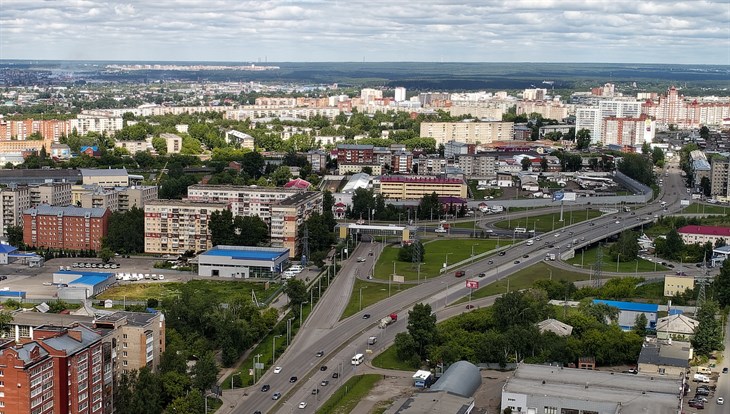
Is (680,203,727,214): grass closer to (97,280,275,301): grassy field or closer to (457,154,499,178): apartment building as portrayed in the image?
(457,154,499,178): apartment building

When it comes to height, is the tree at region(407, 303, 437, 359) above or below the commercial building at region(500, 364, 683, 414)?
above

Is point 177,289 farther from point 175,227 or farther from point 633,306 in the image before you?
point 633,306

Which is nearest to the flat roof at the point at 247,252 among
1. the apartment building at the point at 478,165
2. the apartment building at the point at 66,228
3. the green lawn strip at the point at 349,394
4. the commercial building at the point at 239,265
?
the commercial building at the point at 239,265

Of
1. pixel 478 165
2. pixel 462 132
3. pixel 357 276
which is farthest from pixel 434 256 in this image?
pixel 462 132

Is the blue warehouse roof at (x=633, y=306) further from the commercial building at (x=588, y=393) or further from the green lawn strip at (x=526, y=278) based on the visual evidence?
the commercial building at (x=588, y=393)

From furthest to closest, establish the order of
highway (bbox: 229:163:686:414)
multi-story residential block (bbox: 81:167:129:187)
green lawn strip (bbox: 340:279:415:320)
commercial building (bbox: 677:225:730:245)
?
Result: multi-story residential block (bbox: 81:167:129:187) → commercial building (bbox: 677:225:730:245) → green lawn strip (bbox: 340:279:415:320) → highway (bbox: 229:163:686:414)

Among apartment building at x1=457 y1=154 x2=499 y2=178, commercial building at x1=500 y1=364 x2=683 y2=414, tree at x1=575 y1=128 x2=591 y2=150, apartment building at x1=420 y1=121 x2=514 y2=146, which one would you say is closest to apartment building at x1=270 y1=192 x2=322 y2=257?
commercial building at x1=500 y1=364 x2=683 y2=414
